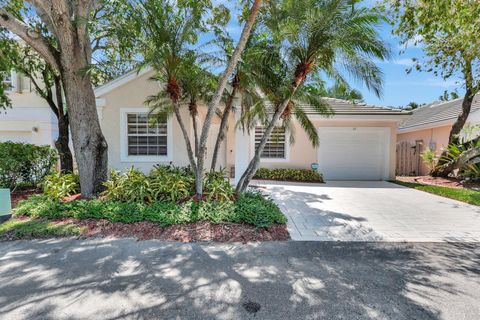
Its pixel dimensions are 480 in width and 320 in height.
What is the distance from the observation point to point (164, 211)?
595cm

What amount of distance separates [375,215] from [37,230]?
26.8ft

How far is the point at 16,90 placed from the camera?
13.8 m

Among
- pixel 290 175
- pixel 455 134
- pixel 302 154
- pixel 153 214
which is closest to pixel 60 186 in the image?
pixel 153 214

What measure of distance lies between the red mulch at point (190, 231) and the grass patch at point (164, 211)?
0.42 feet

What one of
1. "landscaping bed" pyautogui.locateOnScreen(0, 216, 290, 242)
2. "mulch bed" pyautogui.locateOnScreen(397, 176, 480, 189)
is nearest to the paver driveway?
"landscaping bed" pyautogui.locateOnScreen(0, 216, 290, 242)

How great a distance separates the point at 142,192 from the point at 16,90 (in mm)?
12877

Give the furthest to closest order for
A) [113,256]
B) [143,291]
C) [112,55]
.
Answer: [112,55]
[113,256]
[143,291]

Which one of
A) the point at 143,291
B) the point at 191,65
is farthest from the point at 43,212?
the point at 191,65

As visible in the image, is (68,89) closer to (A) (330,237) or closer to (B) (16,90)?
(A) (330,237)

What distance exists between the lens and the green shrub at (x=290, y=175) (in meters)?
12.7

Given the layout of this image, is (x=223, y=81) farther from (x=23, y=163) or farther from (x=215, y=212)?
(x=23, y=163)

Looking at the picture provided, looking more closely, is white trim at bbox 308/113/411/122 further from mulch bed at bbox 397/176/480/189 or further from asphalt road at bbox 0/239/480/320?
asphalt road at bbox 0/239/480/320

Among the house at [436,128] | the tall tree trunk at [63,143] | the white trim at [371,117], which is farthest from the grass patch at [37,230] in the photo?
the house at [436,128]

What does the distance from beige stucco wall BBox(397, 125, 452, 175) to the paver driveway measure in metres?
7.27
